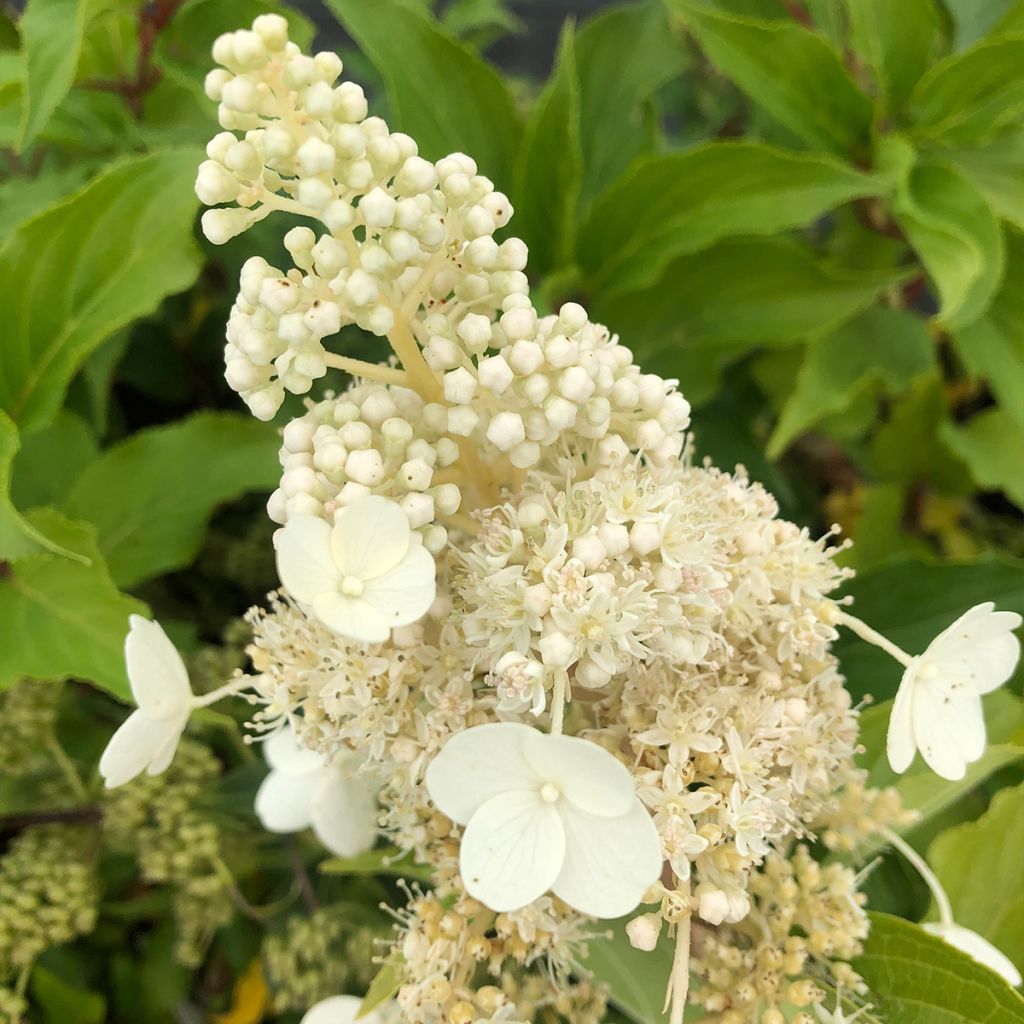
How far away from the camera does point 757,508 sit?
59cm

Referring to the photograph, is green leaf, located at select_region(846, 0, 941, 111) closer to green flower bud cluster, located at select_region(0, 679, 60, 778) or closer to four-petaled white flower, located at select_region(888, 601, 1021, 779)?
four-petaled white flower, located at select_region(888, 601, 1021, 779)

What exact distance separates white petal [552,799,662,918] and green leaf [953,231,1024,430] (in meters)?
0.76

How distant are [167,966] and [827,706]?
93 centimetres

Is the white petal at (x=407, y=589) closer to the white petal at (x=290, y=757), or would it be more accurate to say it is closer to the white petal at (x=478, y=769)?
the white petal at (x=478, y=769)

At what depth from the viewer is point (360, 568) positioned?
0.47 m

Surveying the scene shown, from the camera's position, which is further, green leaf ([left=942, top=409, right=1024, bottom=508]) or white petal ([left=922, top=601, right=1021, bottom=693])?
green leaf ([left=942, top=409, right=1024, bottom=508])

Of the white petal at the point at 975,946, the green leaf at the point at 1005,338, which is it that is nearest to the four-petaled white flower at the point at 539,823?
the white petal at the point at 975,946

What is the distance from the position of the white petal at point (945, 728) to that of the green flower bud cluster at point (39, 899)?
759 millimetres

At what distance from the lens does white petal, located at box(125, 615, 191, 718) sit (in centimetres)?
52

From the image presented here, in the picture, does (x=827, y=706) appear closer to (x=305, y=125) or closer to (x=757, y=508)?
(x=757, y=508)

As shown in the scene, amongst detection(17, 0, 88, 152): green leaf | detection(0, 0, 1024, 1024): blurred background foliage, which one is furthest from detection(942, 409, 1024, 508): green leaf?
detection(17, 0, 88, 152): green leaf

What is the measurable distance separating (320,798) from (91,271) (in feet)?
1.67

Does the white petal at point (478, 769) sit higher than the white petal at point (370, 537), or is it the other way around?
the white petal at point (370, 537)

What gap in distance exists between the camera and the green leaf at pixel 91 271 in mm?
786
